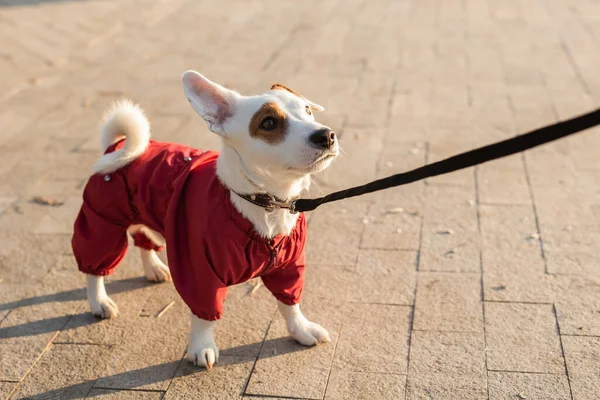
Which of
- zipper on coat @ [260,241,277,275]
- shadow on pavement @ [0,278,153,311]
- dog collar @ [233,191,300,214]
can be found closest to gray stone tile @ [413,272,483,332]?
zipper on coat @ [260,241,277,275]

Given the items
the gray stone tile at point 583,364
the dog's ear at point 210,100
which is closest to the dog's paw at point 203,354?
the dog's ear at point 210,100

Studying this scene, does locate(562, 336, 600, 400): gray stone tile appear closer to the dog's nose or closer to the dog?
the dog

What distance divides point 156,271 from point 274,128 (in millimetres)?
1539

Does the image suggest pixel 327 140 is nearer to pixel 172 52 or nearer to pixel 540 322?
pixel 540 322

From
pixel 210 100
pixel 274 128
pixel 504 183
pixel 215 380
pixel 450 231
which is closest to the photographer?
pixel 274 128

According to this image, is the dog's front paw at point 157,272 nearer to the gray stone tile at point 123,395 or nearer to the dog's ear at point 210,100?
the gray stone tile at point 123,395

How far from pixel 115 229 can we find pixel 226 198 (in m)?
0.82

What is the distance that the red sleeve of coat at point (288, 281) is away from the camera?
3502mm

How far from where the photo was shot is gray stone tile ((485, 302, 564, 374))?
3385mm

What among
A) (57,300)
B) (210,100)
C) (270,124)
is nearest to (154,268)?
(57,300)

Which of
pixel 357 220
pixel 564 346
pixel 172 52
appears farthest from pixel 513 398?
pixel 172 52

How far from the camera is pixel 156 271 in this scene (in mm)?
4215

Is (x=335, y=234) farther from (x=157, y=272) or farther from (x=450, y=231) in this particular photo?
(x=157, y=272)

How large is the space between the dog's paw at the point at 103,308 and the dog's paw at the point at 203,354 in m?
0.60
